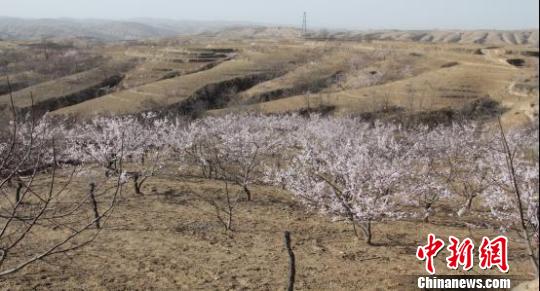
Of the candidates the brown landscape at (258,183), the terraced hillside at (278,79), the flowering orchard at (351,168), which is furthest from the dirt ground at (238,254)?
the terraced hillside at (278,79)

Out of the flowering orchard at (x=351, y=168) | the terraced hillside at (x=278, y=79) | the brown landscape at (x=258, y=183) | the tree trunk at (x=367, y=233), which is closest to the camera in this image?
the brown landscape at (x=258, y=183)

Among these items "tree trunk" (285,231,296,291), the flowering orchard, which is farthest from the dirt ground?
the flowering orchard

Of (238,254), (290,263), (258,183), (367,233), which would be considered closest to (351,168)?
(367,233)

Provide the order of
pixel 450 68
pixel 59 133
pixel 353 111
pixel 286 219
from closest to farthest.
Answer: pixel 286 219
pixel 59 133
pixel 353 111
pixel 450 68

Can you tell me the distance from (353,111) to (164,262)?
4980 cm

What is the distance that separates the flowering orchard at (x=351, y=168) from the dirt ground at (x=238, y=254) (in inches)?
36.8

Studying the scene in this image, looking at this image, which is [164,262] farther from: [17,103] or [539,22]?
[17,103]

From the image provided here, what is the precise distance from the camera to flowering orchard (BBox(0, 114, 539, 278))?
52.0ft

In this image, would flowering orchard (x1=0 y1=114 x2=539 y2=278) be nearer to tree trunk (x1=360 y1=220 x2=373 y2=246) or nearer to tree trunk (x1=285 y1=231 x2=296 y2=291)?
tree trunk (x1=360 y1=220 x2=373 y2=246)

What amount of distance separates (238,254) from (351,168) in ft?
16.2

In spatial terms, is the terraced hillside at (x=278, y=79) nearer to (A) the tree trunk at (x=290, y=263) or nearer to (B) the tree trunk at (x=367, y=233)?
(B) the tree trunk at (x=367, y=233)

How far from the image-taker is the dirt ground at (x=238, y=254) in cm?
1295

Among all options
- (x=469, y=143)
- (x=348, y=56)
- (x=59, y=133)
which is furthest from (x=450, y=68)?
(x=59, y=133)

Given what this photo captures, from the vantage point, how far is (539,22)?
3117 mm
